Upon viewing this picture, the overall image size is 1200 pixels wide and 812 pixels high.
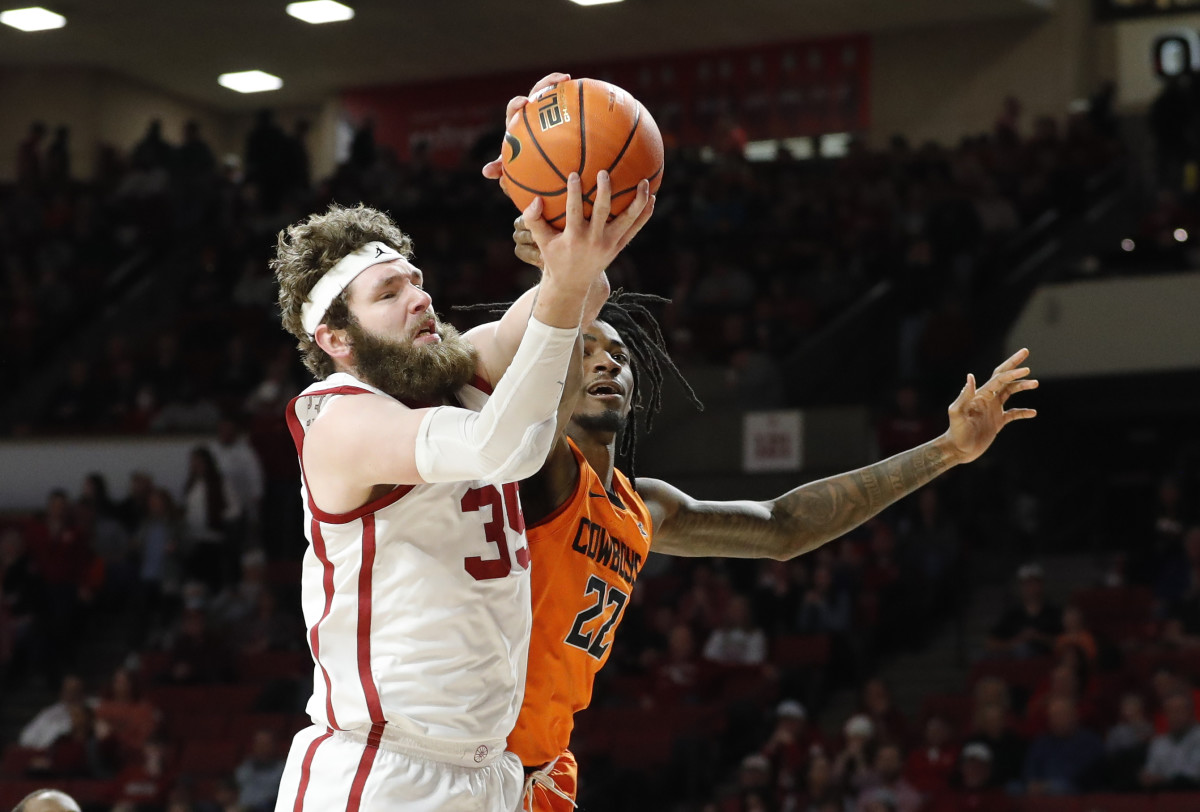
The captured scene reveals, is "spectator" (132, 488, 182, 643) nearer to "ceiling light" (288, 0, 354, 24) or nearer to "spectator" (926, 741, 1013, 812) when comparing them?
"ceiling light" (288, 0, 354, 24)

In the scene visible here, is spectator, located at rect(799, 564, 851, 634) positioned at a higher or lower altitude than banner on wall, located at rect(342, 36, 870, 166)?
lower

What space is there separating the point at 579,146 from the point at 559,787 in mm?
1646

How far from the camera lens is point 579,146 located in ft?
9.80

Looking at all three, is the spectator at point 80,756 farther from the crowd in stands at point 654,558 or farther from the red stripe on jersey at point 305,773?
the red stripe on jersey at point 305,773

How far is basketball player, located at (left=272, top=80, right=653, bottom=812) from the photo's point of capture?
3109 millimetres

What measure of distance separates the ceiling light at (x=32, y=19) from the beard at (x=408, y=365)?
544 inches

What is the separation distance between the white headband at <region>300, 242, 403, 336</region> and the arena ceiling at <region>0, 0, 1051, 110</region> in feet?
43.7

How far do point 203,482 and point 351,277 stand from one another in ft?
30.0

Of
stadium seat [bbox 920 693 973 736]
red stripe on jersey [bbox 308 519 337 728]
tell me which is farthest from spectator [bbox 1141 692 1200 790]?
red stripe on jersey [bbox 308 519 337 728]

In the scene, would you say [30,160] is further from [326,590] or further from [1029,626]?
[326,590]

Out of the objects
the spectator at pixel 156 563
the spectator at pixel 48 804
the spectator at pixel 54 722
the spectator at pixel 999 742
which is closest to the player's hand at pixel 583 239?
the spectator at pixel 48 804

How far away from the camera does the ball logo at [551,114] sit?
9.98 ft

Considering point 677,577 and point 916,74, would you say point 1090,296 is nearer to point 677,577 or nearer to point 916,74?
point 677,577

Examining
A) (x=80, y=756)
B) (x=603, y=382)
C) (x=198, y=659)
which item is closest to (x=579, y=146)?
(x=603, y=382)
